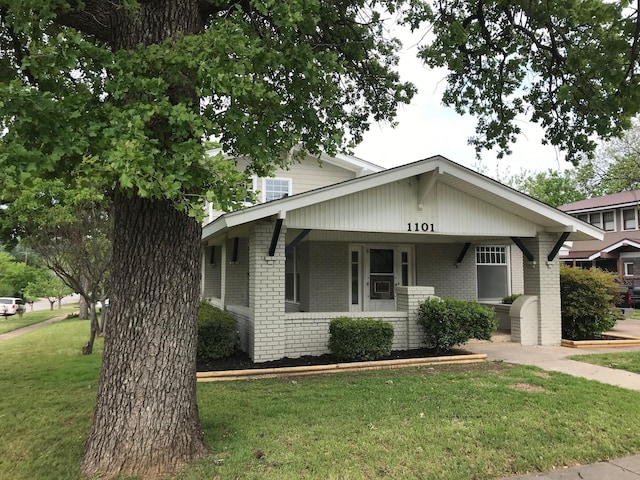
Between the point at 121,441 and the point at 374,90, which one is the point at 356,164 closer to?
the point at 374,90

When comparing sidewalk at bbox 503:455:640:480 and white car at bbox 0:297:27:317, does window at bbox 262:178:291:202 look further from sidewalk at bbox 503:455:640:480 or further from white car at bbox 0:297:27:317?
white car at bbox 0:297:27:317

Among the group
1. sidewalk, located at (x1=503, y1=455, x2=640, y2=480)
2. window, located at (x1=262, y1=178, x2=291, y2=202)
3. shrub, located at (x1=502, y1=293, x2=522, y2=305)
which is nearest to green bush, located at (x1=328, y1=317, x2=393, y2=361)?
sidewalk, located at (x1=503, y1=455, x2=640, y2=480)

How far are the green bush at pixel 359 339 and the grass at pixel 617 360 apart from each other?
3.89 metres

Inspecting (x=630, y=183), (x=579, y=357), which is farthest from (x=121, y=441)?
(x=630, y=183)

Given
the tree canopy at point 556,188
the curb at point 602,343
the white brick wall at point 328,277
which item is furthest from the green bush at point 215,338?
the tree canopy at point 556,188

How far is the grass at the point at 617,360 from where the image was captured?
27.6 feet

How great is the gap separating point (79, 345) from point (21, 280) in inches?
1134

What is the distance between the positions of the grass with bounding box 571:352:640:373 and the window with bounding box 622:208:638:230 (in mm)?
21944

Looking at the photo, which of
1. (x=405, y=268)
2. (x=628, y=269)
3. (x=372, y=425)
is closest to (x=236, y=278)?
(x=405, y=268)

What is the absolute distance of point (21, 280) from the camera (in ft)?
120

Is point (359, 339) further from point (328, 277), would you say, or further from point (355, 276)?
point (355, 276)

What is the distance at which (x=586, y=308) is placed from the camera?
11.4 m

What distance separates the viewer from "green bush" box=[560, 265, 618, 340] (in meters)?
11.4

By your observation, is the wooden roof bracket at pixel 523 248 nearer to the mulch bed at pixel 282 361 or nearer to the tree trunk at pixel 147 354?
the mulch bed at pixel 282 361
